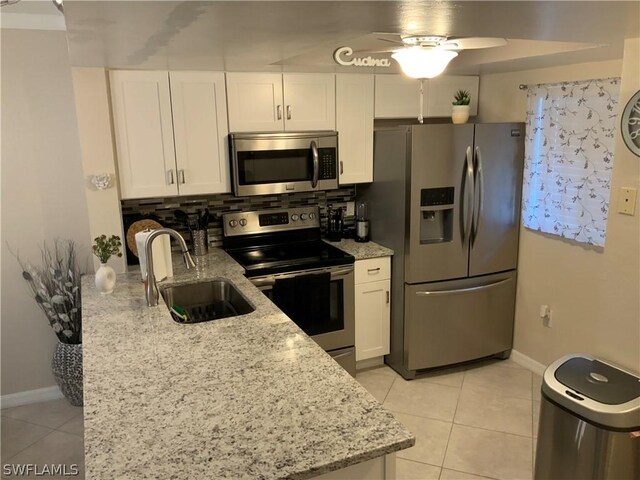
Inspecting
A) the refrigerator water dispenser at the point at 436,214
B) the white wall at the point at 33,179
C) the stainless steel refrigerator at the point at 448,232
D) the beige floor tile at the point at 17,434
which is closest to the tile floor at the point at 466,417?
the stainless steel refrigerator at the point at 448,232

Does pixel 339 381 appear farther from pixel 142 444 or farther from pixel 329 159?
pixel 329 159

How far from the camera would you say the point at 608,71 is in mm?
2855

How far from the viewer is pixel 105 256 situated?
2713 millimetres

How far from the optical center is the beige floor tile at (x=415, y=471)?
255 cm

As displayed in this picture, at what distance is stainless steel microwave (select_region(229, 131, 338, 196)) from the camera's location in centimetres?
312

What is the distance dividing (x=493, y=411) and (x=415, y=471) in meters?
0.80

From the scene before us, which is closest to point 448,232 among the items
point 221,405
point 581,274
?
point 581,274

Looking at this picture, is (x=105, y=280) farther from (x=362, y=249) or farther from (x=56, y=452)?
(x=362, y=249)

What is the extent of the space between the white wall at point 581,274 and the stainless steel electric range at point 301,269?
1307 mm

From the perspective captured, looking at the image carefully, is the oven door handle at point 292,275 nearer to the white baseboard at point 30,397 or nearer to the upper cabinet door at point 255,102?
the upper cabinet door at point 255,102

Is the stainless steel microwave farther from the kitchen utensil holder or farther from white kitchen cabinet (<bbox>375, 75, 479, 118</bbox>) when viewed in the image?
white kitchen cabinet (<bbox>375, 75, 479, 118</bbox>)

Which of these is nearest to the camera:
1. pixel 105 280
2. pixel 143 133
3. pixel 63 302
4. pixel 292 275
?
pixel 105 280

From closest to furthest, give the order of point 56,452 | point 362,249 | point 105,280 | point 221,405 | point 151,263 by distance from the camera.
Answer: point 221,405 < point 151,263 < point 105,280 < point 56,452 < point 362,249

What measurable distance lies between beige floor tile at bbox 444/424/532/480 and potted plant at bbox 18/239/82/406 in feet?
7.51
